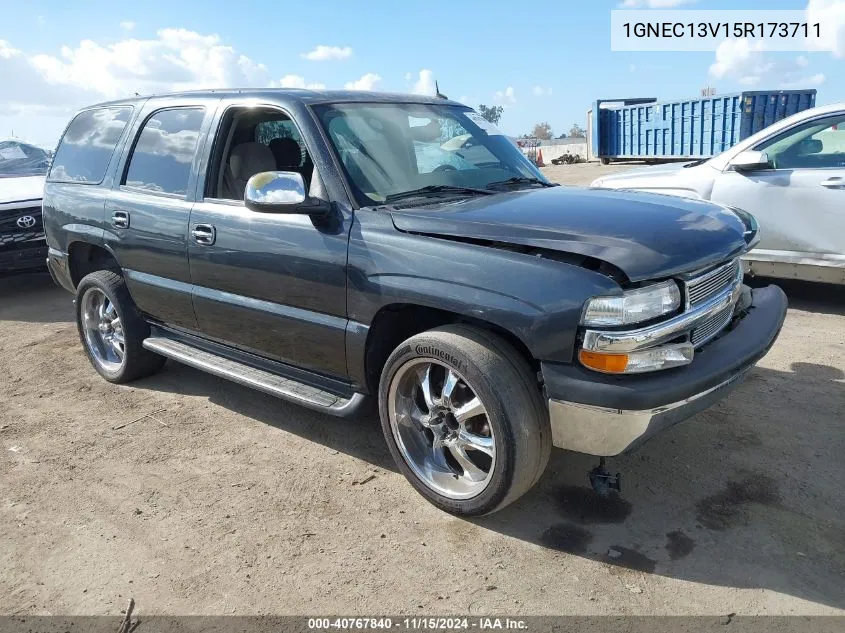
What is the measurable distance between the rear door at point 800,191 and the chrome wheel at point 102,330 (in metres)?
5.09

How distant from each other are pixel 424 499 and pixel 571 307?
1.30 metres

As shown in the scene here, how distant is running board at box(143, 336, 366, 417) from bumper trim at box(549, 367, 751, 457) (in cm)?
109

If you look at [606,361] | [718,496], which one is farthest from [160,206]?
[718,496]

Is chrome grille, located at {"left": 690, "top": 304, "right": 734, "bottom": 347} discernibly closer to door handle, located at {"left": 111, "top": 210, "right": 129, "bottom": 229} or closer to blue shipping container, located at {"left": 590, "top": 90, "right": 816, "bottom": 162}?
door handle, located at {"left": 111, "top": 210, "right": 129, "bottom": 229}

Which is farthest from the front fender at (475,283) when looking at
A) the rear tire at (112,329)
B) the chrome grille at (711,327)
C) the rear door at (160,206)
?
the rear tire at (112,329)

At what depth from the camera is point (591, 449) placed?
2.65 m

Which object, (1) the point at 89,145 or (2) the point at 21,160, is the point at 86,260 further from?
(2) the point at 21,160

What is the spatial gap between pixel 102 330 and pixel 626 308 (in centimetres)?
402

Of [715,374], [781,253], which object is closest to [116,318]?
[715,374]

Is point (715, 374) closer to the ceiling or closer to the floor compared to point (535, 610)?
closer to the ceiling

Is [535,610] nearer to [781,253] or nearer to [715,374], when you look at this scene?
[715,374]

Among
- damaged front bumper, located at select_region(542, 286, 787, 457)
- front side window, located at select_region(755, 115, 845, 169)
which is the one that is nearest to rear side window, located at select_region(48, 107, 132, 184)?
damaged front bumper, located at select_region(542, 286, 787, 457)

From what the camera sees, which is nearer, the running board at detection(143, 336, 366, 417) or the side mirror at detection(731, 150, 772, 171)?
the running board at detection(143, 336, 366, 417)

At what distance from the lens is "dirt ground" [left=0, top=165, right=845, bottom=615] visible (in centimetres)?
258
